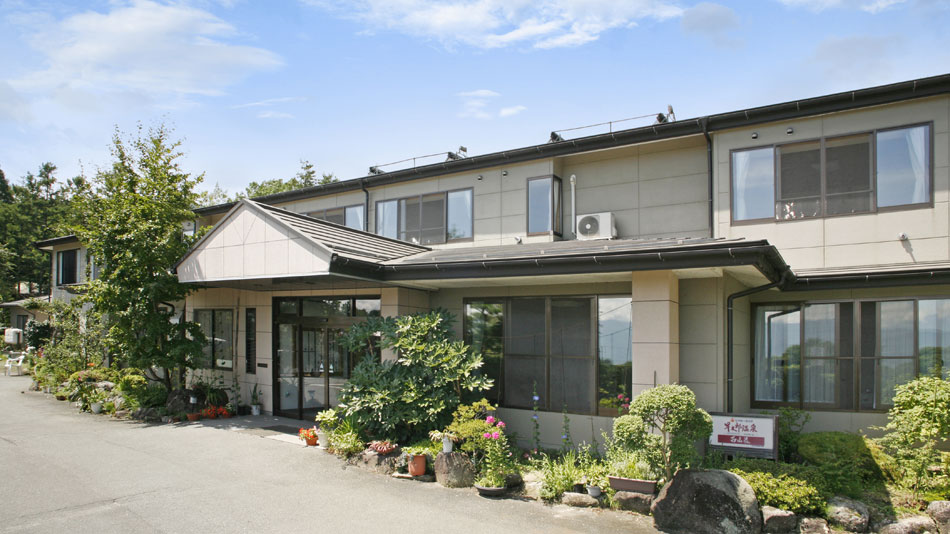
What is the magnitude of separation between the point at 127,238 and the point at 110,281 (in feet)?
3.69

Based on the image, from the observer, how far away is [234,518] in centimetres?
678

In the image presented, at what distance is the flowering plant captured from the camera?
352 inches

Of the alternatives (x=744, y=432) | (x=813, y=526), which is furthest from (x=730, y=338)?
(x=813, y=526)

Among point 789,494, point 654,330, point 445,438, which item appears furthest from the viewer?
point 445,438

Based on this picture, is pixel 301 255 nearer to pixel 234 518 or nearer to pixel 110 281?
pixel 234 518

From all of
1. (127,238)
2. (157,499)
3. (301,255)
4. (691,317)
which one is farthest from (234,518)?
(127,238)

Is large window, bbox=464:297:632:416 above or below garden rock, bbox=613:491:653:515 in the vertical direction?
→ above

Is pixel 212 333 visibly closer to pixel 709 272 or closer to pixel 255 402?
pixel 255 402

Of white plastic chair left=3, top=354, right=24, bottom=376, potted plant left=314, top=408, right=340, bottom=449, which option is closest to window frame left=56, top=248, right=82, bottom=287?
white plastic chair left=3, top=354, right=24, bottom=376

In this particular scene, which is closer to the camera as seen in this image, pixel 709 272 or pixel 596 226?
pixel 709 272

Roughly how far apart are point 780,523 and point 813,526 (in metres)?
0.36

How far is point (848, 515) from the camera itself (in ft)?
21.0

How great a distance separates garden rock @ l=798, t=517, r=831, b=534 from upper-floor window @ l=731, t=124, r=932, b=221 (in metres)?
5.82

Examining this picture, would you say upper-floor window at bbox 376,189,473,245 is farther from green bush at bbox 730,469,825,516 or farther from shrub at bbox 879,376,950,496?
shrub at bbox 879,376,950,496
